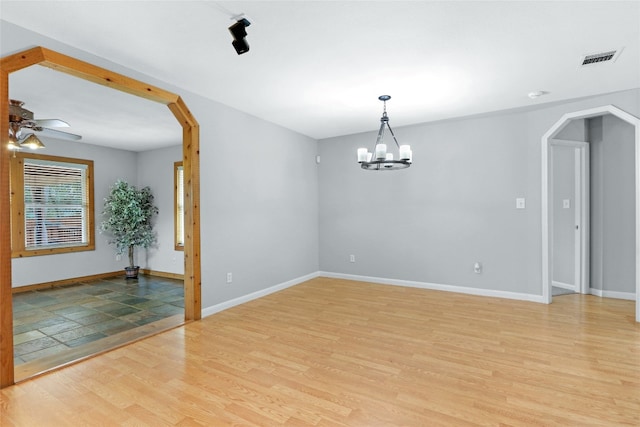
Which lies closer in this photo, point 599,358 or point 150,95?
point 599,358

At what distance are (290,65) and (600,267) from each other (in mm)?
4838

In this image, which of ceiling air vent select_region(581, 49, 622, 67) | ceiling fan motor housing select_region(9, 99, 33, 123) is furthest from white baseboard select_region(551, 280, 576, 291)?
ceiling fan motor housing select_region(9, 99, 33, 123)

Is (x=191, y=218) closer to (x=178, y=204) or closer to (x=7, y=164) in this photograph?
(x=7, y=164)

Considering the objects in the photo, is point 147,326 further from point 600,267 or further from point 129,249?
point 600,267

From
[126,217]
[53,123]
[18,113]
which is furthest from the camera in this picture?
[126,217]

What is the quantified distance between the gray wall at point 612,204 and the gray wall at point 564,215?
0.24 meters

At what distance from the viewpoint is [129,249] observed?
6305 mm

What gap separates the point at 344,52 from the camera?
2645 millimetres

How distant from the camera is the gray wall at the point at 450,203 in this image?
4219 millimetres

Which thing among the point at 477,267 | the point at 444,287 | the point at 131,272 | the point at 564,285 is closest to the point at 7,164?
the point at 131,272

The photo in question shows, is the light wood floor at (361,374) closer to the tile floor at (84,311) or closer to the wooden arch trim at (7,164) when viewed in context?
the wooden arch trim at (7,164)

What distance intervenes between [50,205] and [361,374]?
607 cm

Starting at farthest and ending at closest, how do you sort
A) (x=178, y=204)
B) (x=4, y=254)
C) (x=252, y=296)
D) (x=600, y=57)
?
(x=178, y=204), (x=252, y=296), (x=600, y=57), (x=4, y=254)

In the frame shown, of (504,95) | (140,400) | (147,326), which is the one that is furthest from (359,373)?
(504,95)
